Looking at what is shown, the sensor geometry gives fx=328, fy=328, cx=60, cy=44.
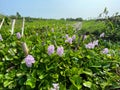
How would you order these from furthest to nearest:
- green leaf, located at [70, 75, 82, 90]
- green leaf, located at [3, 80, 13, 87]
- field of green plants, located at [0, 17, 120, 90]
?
1. green leaf, located at [3, 80, 13, 87]
2. field of green plants, located at [0, 17, 120, 90]
3. green leaf, located at [70, 75, 82, 90]

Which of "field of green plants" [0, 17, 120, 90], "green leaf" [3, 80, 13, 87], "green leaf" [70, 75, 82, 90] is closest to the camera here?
"green leaf" [70, 75, 82, 90]

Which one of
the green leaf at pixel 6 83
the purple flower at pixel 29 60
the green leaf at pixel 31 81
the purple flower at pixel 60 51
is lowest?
the green leaf at pixel 6 83

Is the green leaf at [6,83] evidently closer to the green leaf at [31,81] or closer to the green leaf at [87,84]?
the green leaf at [31,81]

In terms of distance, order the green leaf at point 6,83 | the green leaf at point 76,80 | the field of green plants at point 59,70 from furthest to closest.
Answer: the green leaf at point 6,83 → the field of green plants at point 59,70 → the green leaf at point 76,80

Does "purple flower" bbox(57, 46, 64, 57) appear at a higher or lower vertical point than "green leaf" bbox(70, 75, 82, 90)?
higher

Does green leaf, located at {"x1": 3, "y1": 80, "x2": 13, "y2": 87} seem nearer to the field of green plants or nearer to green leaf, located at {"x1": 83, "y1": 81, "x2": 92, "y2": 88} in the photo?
the field of green plants

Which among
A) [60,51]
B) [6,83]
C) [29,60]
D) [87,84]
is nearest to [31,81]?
[29,60]

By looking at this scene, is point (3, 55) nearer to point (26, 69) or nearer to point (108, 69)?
point (26, 69)

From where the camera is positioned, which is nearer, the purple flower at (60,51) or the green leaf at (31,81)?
the green leaf at (31,81)

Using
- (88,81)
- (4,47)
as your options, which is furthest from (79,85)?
(4,47)

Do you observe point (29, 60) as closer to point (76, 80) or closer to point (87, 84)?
point (76, 80)

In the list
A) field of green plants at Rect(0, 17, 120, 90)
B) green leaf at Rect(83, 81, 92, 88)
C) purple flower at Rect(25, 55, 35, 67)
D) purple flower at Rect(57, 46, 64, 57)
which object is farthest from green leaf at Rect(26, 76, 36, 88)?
green leaf at Rect(83, 81, 92, 88)

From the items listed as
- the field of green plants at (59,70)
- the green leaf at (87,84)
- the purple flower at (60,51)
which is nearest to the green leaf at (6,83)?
the field of green plants at (59,70)

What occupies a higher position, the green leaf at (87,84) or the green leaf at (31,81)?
the green leaf at (31,81)
